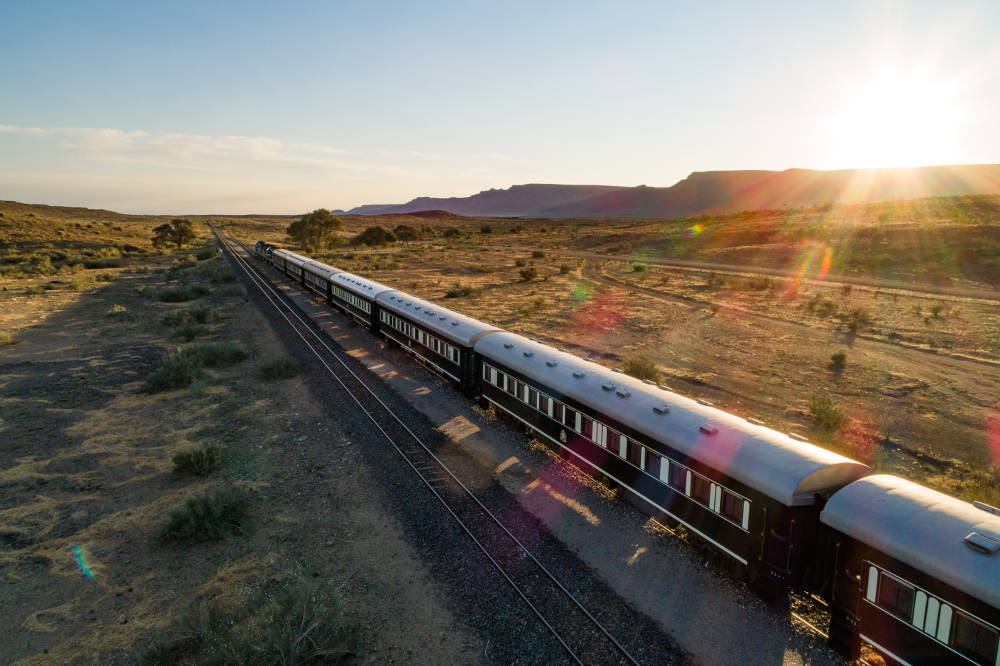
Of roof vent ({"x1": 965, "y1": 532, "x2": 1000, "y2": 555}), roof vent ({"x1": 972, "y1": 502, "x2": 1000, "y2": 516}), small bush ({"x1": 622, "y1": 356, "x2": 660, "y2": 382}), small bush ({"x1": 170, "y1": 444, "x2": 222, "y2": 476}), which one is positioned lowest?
small bush ({"x1": 170, "y1": 444, "x2": 222, "y2": 476})

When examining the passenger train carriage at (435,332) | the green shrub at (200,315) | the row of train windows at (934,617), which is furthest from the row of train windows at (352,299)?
the row of train windows at (934,617)

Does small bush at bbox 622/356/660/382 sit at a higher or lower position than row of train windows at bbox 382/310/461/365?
lower

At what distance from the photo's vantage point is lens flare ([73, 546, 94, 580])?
11198 mm

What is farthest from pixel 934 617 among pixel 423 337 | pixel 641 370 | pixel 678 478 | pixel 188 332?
pixel 188 332

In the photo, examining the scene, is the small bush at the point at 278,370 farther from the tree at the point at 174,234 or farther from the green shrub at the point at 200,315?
the tree at the point at 174,234

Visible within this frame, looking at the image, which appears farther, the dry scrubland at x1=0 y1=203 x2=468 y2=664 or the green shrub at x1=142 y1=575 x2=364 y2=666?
the dry scrubland at x1=0 y1=203 x2=468 y2=664

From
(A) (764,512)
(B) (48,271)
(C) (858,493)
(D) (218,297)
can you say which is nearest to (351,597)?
(A) (764,512)

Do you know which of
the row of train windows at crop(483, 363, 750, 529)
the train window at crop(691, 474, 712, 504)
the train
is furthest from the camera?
the train window at crop(691, 474, 712, 504)

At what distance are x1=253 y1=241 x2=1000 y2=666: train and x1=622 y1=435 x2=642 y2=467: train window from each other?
24 mm

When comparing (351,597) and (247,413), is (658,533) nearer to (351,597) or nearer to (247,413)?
(351,597)

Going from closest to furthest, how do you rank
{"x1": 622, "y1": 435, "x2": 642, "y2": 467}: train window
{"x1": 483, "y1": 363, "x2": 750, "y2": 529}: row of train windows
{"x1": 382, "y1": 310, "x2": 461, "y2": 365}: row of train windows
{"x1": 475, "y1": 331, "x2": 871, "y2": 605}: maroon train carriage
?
{"x1": 475, "y1": 331, "x2": 871, "y2": 605}: maroon train carriage, {"x1": 483, "y1": 363, "x2": 750, "y2": 529}: row of train windows, {"x1": 622, "y1": 435, "x2": 642, "y2": 467}: train window, {"x1": 382, "y1": 310, "x2": 461, "y2": 365}: row of train windows

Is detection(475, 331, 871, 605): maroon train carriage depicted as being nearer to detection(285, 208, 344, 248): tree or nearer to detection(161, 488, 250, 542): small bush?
detection(161, 488, 250, 542): small bush

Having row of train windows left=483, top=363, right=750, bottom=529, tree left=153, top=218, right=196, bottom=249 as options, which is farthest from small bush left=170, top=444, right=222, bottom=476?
tree left=153, top=218, right=196, bottom=249

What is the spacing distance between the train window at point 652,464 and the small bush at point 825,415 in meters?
10.4
